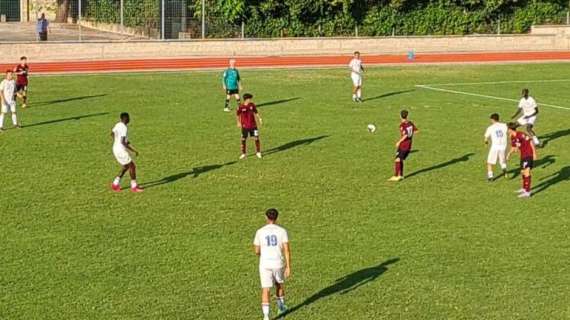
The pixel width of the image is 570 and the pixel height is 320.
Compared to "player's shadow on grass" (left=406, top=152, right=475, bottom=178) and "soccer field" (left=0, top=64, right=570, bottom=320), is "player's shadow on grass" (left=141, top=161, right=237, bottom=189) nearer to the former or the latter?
"soccer field" (left=0, top=64, right=570, bottom=320)

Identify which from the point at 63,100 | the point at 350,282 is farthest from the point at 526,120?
the point at 63,100

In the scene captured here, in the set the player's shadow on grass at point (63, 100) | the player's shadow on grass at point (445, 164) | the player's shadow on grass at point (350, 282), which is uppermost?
the player's shadow on grass at point (63, 100)

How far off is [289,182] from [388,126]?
8582mm

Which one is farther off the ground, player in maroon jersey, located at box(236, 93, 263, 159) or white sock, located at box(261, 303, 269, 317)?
player in maroon jersey, located at box(236, 93, 263, 159)

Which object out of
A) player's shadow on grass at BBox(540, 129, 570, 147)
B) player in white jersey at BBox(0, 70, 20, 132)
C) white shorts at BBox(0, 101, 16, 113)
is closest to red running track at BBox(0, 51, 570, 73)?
player in white jersey at BBox(0, 70, 20, 132)

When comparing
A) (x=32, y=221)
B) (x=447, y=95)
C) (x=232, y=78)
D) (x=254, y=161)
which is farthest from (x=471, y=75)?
(x=32, y=221)

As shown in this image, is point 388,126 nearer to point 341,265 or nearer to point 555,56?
point 341,265

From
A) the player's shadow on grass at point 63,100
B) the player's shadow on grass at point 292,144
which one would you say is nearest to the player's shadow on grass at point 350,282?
the player's shadow on grass at point 292,144

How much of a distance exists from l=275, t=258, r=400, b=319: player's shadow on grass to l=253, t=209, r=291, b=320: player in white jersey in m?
0.75

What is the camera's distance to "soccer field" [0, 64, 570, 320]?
14781mm

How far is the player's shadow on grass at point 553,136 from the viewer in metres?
28.3

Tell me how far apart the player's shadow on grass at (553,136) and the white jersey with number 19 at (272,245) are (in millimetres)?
16320

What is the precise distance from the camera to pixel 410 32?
A: 59.3 m

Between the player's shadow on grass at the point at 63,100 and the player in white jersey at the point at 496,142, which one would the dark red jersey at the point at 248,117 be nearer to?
the player in white jersey at the point at 496,142
